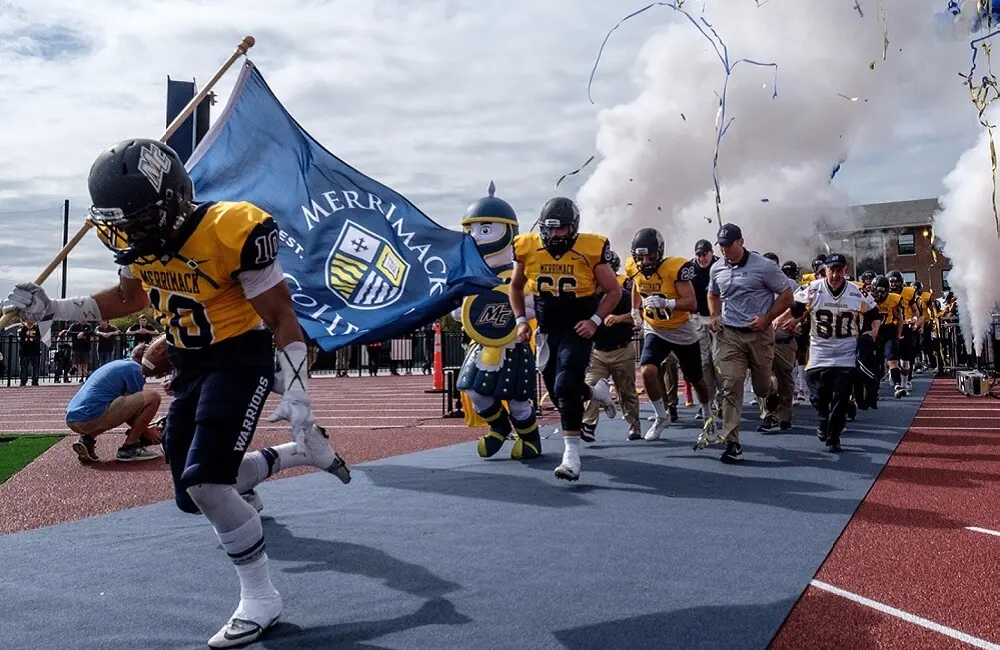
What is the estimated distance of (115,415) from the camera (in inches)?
298

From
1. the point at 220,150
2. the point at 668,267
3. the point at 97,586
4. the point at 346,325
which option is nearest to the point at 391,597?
the point at 97,586

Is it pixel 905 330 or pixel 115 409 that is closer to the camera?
pixel 115 409

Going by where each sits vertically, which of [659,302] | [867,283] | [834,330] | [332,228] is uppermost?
[332,228]

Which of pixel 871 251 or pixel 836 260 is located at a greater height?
pixel 871 251

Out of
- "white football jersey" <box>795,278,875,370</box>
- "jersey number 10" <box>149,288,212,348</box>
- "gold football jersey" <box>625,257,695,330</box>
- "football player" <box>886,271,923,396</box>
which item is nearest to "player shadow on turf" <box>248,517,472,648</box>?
"jersey number 10" <box>149,288,212,348</box>

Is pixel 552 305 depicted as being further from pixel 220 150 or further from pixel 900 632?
pixel 900 632

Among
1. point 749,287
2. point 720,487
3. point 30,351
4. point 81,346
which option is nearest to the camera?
point 720,487

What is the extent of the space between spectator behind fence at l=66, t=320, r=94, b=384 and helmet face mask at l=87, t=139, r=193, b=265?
22691 mm

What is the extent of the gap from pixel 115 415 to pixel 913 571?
6.68 meters

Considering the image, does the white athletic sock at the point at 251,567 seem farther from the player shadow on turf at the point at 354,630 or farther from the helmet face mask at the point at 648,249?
the helmet face mask at the point at 648,249

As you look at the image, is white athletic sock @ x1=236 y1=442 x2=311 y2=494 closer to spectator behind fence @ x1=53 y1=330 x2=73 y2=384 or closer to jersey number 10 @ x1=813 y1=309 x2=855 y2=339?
jersey number 10 @ x1=813 y1=309 x2=855 y2=339

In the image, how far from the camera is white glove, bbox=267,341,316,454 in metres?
3.14

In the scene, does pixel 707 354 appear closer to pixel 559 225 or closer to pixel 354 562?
pixel 559 225

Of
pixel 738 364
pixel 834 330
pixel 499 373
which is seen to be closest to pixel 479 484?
pixel 499 373
